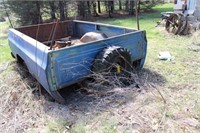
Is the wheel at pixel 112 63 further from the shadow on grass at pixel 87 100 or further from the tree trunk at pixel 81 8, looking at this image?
the tree trunk at pixel 81 8

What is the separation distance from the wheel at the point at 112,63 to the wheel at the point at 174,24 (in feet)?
12.9

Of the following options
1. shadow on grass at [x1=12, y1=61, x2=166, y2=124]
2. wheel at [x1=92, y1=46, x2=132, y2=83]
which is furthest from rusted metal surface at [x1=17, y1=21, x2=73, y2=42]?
wheel at [x1=92, y1=46, x2=132, y2=83]

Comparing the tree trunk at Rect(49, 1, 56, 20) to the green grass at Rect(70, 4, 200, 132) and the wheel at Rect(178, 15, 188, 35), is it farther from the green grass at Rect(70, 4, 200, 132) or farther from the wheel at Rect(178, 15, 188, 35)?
the wheel at Rect(178, 15, 188, 35)

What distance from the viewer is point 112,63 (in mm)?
3031

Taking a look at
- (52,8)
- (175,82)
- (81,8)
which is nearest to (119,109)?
(175,82)

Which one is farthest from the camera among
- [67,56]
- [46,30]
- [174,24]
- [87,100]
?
[174,24]

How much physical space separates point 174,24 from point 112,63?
14.9ft

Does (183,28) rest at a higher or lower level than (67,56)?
lower

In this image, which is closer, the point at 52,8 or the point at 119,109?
the point at 119,109

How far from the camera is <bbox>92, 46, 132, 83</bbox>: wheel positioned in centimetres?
294

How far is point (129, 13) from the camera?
45.3ft

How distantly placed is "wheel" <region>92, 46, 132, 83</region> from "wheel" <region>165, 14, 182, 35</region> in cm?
392

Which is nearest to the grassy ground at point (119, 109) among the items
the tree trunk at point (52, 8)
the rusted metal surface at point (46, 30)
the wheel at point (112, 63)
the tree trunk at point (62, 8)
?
the wheel at point (112, 63)

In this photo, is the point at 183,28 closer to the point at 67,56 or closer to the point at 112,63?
the point at 112,63
